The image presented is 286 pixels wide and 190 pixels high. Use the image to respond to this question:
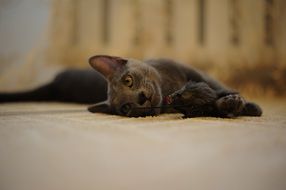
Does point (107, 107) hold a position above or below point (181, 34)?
below

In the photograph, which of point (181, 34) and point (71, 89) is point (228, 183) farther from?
point (181, 34)

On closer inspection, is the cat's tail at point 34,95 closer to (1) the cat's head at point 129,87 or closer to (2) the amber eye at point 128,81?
(1) the cat's head at point 129,87

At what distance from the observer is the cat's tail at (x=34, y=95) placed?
2.30 meters

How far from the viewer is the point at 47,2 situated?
2.90 meters

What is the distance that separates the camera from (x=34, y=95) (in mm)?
2514

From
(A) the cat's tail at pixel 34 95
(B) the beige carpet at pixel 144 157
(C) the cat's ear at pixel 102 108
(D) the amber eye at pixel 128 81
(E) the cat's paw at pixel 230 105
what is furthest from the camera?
(A) the cat's tail at pixel 34 95

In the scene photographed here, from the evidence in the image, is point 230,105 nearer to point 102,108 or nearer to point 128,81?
point 128,81

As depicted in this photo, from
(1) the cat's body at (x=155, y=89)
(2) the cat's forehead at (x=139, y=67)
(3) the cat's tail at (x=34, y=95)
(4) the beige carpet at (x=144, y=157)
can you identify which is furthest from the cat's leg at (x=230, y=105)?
(3) the cat's tail at (x=34, y=95)

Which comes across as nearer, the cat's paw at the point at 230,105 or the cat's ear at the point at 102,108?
the cat's paw at the point at 230,105

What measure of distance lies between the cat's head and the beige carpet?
1.01 feet

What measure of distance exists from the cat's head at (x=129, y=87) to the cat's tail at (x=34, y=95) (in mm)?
844

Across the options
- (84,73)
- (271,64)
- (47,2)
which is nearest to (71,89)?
(84,73)

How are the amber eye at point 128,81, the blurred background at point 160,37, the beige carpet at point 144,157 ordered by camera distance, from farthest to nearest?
the blurred background at point 160,37
the amber eye at point 128,81
the beige carpet at point 144,157

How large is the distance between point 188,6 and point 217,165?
244cm
